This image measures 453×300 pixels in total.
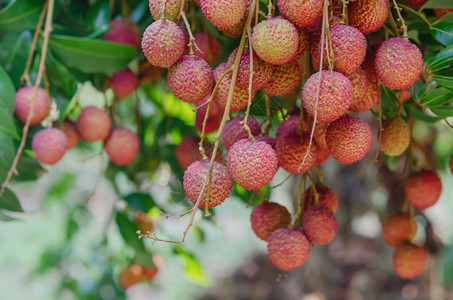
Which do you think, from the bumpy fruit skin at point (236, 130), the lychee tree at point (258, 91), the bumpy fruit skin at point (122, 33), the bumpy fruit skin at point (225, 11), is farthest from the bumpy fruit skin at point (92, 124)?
the bumpy fruit skin at point (225, 11)

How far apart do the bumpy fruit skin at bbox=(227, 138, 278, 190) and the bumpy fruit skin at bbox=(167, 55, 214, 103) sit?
8 cm

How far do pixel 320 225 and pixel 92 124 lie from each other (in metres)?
0.43

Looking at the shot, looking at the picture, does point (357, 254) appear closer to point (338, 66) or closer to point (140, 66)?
point (140, 66)

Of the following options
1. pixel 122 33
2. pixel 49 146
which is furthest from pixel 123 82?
pixel 49 146

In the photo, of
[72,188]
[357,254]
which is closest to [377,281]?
[357,254]

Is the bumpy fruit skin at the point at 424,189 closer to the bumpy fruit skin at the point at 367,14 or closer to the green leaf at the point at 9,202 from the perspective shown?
the bumpy fruit skin at the point at 367,14

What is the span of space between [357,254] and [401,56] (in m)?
1.38

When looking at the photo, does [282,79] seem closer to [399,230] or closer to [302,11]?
[302,11]

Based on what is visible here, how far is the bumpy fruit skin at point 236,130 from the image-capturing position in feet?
1.83

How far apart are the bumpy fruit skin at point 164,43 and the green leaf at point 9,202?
40 cm

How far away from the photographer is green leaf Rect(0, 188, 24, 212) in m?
0.75

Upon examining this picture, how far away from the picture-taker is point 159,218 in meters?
1.30

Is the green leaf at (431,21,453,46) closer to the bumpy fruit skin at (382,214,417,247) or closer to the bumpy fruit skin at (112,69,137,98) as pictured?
the bumpy fruit skin at (382,214,417,247)

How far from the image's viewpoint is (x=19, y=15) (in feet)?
2.48
